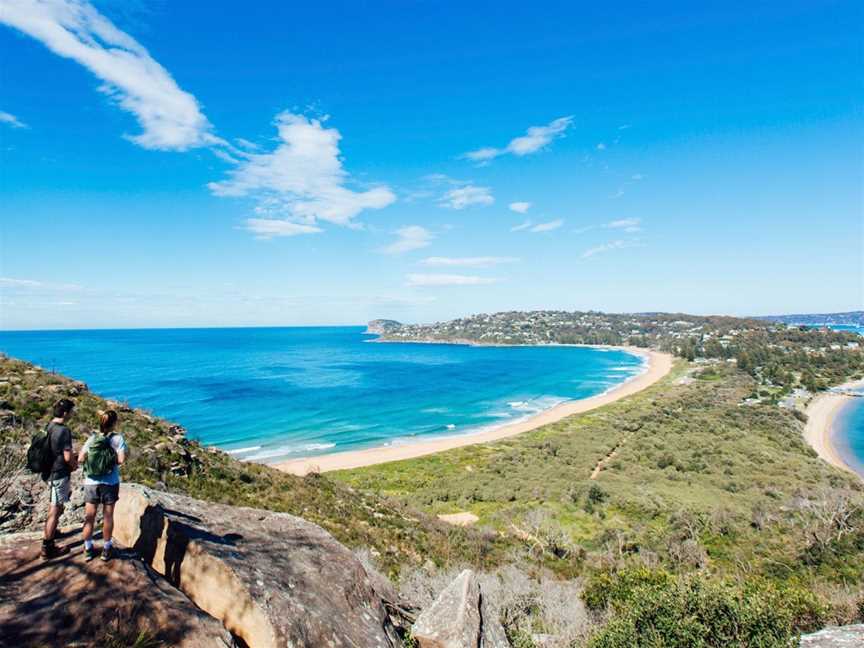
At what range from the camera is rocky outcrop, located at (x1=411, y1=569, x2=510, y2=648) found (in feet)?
21.2

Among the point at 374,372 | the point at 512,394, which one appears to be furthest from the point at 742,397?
the point at 374,372

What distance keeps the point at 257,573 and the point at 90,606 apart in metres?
1.79

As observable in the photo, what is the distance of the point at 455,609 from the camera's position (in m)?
6.89

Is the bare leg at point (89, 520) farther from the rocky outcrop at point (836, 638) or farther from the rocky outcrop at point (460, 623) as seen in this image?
the rocky outcrop at point (836, 638)

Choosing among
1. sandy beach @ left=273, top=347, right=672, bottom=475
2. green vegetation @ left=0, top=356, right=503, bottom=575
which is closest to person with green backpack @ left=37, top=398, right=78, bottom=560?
green vegetation @ left=0, top=356, right=503, bottom=575

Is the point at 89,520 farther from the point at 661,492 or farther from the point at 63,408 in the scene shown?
the point at 661,492

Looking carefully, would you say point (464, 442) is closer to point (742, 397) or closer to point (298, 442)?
point (298, 442)

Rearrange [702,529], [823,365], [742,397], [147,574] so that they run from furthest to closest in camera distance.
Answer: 1. [823,365]
2. [742,397]
3. [702,529]
4. [147,574]

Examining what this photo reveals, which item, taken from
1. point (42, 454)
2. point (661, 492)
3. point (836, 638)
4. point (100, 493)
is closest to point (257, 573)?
point (100, 493)

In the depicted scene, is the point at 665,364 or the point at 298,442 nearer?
the point at 298,442

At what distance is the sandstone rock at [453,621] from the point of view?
6434 millimetres

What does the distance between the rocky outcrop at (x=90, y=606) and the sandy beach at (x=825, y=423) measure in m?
52.3

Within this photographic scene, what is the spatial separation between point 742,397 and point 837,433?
16297 mm

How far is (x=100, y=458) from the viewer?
575 cm
